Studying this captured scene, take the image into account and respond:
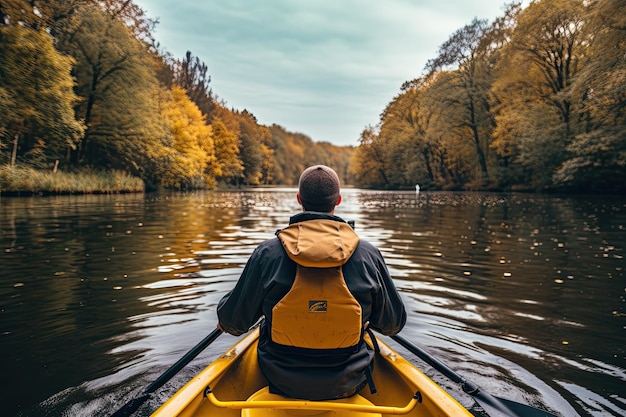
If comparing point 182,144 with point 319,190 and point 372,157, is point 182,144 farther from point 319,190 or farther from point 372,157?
point 319,190

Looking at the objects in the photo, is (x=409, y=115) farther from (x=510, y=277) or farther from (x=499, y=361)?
(x=499, y=361)

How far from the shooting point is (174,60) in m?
64.2

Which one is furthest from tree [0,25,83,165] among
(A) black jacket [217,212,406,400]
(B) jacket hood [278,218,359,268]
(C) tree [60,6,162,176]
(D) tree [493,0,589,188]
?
(D) tree [493,0,589,188]

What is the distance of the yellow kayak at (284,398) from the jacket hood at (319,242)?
0.81 m

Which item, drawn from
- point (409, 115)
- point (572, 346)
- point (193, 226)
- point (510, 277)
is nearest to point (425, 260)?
point (510, 277)

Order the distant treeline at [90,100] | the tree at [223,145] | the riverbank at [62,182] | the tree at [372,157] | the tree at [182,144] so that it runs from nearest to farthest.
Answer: the distant treeline at [90,100]
the riverbank at [62,182]
the tree at [182,144]
the tree at [223,145]
the tree at [372,157]

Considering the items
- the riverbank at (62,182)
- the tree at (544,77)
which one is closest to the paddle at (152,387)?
the riverbank at (62,182)

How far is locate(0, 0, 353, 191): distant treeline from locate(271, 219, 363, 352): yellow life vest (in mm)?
19433

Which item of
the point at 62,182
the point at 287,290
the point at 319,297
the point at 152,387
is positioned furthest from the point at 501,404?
the point at 62,182

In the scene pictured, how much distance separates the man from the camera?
2391 millimetres

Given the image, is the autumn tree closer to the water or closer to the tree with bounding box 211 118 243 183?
the water

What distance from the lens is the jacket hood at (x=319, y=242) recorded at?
2293 millimetres

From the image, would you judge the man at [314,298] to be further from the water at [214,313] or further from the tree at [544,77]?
the tree at [544,77]

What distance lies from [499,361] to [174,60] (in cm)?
6728
